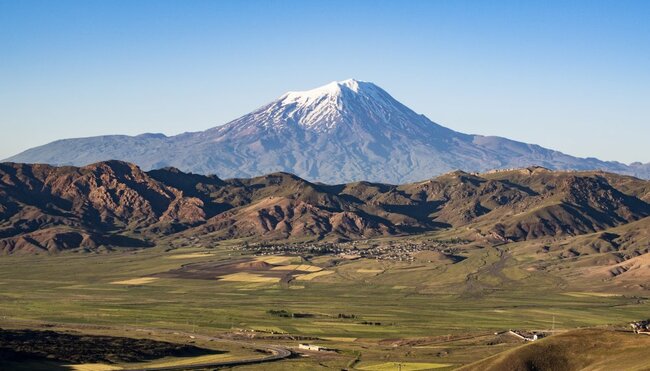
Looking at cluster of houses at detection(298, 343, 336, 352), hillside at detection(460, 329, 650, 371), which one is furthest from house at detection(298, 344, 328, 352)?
hillside at detection(460, 329, 650, 371)

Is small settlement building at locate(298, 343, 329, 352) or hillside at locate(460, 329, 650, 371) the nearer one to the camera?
hillside at locate(460, 329, 650, 371)

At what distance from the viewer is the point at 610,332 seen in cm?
14700

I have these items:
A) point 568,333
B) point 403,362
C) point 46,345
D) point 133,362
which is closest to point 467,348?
point 403,362

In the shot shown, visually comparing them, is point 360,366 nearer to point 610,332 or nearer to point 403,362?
point 403,362

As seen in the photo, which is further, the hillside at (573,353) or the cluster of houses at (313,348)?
the cluster of houses at (313,348)

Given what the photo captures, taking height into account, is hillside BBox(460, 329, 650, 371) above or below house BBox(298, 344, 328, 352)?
above

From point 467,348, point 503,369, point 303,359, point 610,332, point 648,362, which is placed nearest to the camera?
point 648,362

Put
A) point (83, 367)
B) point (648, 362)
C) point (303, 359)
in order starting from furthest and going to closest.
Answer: point (303, 359) < point (83, 367) < point (648, 362)

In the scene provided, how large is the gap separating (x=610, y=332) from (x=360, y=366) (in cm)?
4440

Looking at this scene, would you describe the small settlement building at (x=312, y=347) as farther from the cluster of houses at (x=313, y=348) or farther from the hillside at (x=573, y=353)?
the hillside at (x=573, y=353)

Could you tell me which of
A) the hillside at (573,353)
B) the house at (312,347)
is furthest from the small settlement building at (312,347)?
the hillside at (573,353)

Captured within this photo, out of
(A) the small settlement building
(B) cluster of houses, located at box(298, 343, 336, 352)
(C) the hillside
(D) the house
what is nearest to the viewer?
(C) the hillside

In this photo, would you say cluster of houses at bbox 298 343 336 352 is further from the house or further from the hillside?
the hillside

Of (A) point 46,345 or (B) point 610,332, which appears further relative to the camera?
(A) point 46,345
